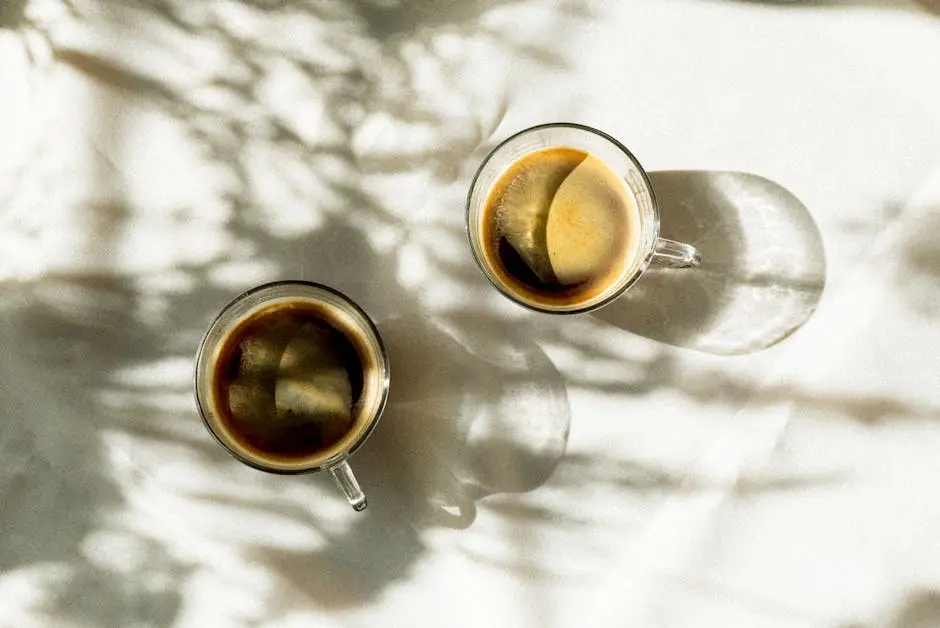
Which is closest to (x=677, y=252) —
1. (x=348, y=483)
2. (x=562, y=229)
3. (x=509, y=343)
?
(x=562, y=229)

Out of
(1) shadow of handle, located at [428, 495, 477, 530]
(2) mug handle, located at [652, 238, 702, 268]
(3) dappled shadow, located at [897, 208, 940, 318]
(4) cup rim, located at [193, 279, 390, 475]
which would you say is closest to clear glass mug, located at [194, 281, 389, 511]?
(4) cup rim, located at [193, 279, 390, 475]

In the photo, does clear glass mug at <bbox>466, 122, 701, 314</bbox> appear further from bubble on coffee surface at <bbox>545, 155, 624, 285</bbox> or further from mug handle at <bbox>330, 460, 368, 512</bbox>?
mug handle at <bbox>330, 460, 368, 512</bbox>

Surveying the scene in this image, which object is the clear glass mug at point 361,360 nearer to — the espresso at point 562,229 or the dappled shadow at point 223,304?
the dappled shadow at point 223,304

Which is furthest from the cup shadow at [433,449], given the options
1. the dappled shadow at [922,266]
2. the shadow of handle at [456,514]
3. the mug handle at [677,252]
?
the dappled shadow at [922,266]

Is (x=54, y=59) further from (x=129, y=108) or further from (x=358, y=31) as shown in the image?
(x=358, y=31)

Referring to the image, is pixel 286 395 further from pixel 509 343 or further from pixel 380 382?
pixel 509 343
